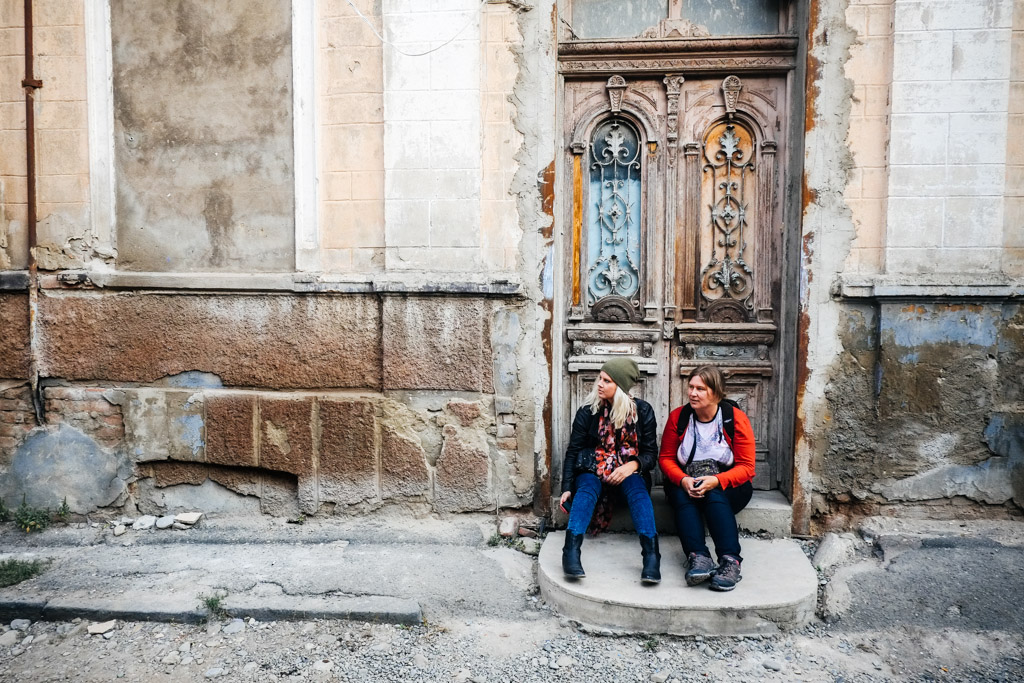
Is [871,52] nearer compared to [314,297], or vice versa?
[871,52]

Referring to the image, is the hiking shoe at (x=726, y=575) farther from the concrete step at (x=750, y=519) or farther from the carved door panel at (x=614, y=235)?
the carved door panel at (x=614, y=235)

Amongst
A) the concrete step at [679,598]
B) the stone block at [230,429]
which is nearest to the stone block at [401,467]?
the stone block at [230,429]

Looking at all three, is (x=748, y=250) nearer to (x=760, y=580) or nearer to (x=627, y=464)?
(x=627, y=464)

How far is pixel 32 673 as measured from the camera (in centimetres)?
338

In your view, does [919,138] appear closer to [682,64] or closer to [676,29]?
[682,64]

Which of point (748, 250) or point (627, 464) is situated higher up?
point (748, 250)

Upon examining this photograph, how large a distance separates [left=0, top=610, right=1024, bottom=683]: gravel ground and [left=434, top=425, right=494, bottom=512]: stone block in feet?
3.18

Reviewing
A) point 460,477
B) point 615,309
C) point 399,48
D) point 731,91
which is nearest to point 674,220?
point 615,309

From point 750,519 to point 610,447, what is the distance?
41.6 inches

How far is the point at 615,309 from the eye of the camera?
16.1 feet

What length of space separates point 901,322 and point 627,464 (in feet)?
6.03

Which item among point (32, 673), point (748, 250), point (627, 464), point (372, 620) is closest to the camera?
point (32, 673)

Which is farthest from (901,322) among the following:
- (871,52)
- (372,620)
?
(372,620)

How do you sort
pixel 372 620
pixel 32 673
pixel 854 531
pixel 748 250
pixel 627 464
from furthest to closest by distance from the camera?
pixel 748 250, pixel 854 531, pixel 627 464, pixel 372 620, pixel 32 673
